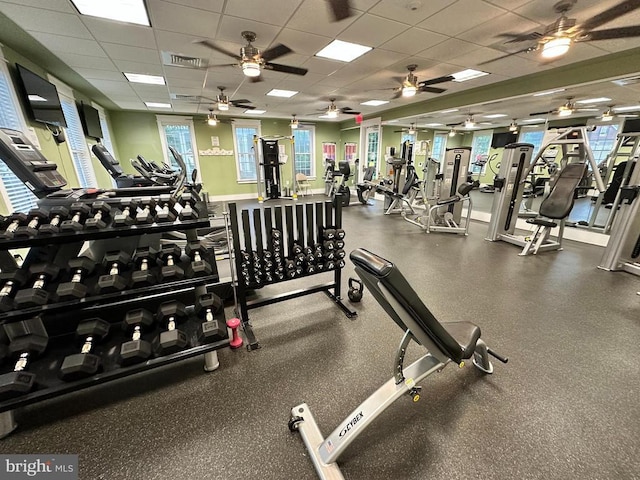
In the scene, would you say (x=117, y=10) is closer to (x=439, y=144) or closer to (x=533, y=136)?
(x=533, y=136)

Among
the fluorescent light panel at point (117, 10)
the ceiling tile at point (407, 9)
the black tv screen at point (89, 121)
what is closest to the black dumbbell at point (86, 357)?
the fluorescent light panel at point (117, 10)

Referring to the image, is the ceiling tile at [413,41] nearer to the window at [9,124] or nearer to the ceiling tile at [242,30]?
the ceiling tile at [242,30]

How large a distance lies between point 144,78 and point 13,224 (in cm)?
414

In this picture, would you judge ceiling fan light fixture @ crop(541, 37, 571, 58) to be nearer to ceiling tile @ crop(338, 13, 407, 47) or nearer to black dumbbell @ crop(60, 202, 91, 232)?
ceiling tile @ crop(338, 13, 407, 47)

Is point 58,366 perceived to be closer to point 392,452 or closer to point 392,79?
point 392,452

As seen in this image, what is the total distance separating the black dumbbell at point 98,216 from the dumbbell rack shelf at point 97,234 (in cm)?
3

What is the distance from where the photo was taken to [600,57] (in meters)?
3.36

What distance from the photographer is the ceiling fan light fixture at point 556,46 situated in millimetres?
2299

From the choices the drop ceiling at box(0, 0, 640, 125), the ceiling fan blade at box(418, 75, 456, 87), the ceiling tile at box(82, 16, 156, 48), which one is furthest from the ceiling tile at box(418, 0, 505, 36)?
the ceiling tile at box(82, 16, 156, 48)

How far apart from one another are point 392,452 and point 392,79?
16.5 ft

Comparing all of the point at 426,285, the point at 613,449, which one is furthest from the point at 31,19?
the point at 613,449

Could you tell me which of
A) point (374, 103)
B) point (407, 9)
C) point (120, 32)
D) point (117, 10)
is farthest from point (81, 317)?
point (374, 103)

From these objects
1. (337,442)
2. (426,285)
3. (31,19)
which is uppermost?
(31,19)

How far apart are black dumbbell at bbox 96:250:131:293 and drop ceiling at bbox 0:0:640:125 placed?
2234 millimetres
